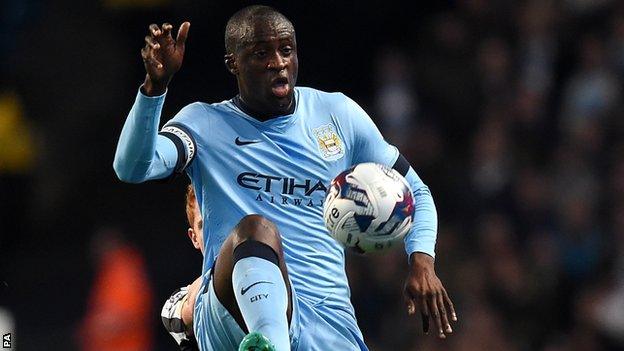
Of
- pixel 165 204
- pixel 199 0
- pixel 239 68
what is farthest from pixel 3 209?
pixel 239 68

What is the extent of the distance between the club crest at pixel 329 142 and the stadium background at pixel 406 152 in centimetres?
373

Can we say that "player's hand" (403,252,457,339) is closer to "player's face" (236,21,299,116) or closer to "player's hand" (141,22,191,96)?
"player's face" (236,21,299,116)

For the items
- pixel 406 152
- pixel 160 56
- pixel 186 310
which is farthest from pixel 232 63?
pixel 406 152

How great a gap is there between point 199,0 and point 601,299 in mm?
5605

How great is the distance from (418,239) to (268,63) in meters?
1.19

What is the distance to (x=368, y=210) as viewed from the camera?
6973 millimetres

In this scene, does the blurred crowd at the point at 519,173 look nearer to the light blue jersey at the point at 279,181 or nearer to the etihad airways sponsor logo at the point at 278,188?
the light blue jersey at the point at 279,181

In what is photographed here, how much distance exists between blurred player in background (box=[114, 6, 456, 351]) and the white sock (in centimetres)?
7

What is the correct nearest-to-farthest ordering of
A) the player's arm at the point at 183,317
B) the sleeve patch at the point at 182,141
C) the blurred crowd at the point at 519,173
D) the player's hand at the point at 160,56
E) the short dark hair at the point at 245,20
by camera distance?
the player's hand at the point at 160,56
the sleeve patch at the point at 182,141
the short dark hair at the point at 245,20
the player's arm at the point at 183,317
the blurred crowd at the point at 519,173

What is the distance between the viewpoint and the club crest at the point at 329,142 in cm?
775

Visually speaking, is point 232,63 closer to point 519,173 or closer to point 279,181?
point 279,181

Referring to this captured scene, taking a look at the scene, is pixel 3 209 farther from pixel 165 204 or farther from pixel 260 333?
pixel 260 333

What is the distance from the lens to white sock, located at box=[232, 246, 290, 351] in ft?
22.9

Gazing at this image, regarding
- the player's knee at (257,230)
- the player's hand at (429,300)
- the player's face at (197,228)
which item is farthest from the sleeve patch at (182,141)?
the player's hand at (429,300)
